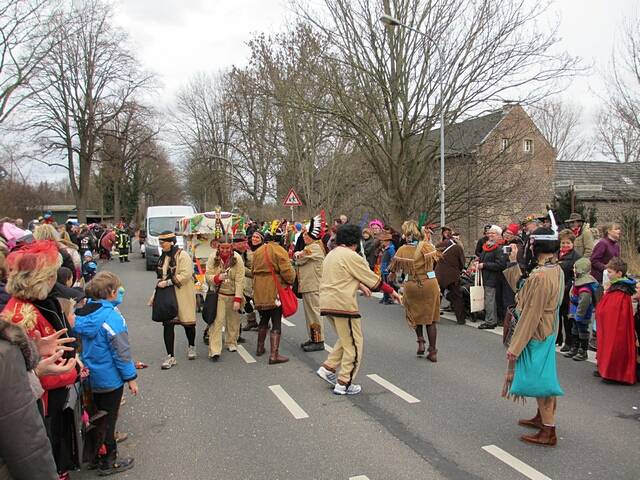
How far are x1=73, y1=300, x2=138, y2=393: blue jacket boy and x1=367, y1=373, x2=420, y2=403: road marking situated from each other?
9.88ft

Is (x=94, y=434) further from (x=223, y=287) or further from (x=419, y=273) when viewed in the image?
(x=419, y=273)

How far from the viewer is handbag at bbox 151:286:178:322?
6836 mm

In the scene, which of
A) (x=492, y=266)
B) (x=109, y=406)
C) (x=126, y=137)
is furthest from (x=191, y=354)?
(x=126, y=137)

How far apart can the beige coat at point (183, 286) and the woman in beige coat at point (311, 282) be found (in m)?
1.67

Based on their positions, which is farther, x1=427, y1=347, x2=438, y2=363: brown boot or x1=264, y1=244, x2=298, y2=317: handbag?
x1=264, y1=244, x2=298, y2=317: handbag

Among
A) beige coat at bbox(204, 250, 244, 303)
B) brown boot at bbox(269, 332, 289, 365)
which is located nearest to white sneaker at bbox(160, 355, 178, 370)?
beige coat at bbox(204, 250, 244, 303)

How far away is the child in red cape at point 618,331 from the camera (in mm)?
6172

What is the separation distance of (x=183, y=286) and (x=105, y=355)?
3.03 metres

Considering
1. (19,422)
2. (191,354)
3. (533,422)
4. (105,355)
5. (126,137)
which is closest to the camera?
(19,422)

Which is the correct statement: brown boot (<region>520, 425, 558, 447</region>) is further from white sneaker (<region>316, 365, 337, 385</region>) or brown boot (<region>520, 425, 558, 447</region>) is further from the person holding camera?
the person holding camera

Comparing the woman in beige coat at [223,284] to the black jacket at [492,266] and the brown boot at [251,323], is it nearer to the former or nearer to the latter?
the brown boot at [251,323]

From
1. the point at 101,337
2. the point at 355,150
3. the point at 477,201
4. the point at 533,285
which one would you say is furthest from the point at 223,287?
the point at 355,150

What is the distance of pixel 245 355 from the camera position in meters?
7.83

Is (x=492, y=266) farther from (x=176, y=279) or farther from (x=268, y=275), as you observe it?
(x=176, y=279)
